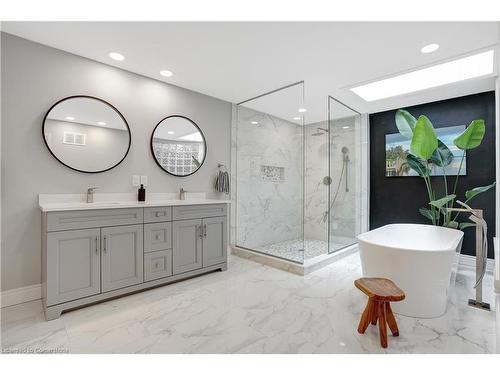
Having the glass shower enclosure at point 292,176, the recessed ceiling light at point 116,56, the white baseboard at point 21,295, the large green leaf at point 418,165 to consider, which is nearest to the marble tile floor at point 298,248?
the glass shower enclosure at point 292,176

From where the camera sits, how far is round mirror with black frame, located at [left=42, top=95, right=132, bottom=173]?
95.7 inches

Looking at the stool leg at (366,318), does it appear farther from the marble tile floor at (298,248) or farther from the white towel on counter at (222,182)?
the white towel on counter at (222,182)

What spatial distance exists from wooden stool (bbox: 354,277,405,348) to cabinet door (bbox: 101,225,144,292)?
6.65ft

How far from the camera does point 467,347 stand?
5.60 ft

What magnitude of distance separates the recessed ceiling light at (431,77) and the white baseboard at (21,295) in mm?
4191

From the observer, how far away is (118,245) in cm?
236

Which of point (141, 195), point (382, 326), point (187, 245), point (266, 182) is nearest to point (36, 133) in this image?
point (141, 195)

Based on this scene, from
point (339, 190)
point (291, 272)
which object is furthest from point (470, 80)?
point (291, 272)

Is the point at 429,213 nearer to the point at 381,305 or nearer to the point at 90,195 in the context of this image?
the point at 381,305

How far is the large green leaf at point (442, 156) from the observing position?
3418 millimetres

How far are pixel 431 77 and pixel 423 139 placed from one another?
2.45 ft

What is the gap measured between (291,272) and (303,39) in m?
2.59

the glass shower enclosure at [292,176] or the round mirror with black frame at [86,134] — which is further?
the glass shower enclosure at [292,176]
